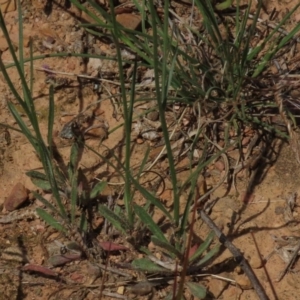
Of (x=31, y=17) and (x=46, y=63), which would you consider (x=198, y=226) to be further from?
(x=31, y=17)

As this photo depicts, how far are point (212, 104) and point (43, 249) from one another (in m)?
0.72

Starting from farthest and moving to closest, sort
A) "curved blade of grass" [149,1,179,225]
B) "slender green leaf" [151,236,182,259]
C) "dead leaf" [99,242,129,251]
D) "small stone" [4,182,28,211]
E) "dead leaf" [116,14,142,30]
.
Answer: "dead leaf" [116,14,142,30] → "small stone" [4,182,28,211] → "dead leaf" [99,242,129,251] → "slender green leaf" [151,236,182,259] → "curved blade of grass" [149,1,179,225]

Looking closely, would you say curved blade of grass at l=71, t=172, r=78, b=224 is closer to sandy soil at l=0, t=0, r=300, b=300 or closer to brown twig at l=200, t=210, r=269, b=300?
sandy soil at l=0, t=0, r=300, b=300

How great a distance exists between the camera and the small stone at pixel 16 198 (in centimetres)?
197

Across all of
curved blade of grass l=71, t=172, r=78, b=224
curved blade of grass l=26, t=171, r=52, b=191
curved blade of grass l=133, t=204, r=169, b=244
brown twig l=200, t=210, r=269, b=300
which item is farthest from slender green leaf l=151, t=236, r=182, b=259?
curved blade of grass l=26, t=171, r=52, b=191

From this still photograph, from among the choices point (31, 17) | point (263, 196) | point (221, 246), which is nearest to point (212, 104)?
point (263, 196)

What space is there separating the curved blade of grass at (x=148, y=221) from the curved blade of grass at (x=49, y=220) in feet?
0.84

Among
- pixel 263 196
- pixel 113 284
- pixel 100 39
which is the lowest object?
pixel 113 284

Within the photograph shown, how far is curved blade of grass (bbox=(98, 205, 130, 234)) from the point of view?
1794 mm

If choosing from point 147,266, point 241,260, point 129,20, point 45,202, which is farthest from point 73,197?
point 129,20

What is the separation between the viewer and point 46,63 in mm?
2332

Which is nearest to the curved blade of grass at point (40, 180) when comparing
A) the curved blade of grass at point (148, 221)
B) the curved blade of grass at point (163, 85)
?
the curved blade of grass at point (148, 221)

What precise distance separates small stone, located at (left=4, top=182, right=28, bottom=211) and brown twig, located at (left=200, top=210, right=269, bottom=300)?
1.92 ft

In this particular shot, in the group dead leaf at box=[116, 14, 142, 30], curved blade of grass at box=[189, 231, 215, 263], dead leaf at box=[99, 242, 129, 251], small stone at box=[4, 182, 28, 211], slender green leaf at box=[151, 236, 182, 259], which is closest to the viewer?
slender green leaf at box=[151, 236, 182, 259]
